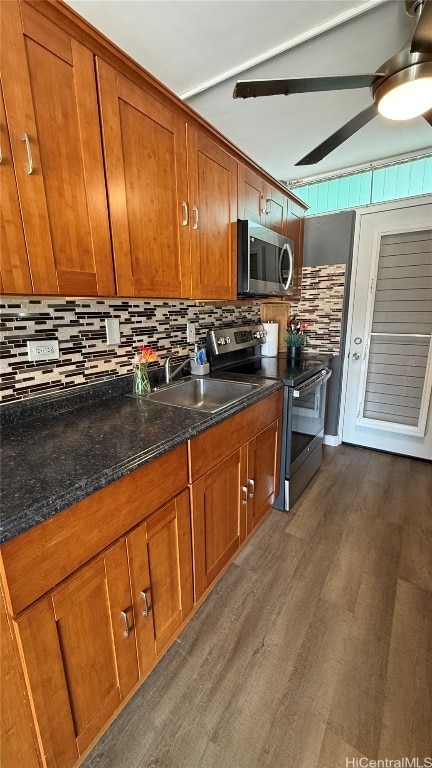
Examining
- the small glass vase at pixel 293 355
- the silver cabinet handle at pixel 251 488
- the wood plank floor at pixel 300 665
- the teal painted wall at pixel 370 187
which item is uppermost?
the teal painted wall at pixel 370 187

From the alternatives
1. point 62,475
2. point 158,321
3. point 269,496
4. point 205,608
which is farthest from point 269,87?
point 205,608

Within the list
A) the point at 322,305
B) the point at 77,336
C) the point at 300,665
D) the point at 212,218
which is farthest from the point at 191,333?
the point at 300,665

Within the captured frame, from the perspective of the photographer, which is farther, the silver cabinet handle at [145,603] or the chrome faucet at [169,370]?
the chrome faucet at [169,370]

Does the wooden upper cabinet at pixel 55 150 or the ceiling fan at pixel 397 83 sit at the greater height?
the ceiling fan at pixel 397 83

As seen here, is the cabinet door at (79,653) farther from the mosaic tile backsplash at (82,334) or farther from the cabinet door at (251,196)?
the cabinet door at (251,196)

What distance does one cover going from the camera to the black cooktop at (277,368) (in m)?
1.98

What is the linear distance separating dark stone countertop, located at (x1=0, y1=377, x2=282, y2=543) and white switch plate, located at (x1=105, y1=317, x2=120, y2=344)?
0.28m

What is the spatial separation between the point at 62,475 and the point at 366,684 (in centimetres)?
135

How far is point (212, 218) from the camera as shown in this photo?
165 centimetres

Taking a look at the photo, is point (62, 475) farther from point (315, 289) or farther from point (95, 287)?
point (315, 289)

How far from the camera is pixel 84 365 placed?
4.69 feet

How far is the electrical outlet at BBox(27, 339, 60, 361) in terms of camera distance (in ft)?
4.04

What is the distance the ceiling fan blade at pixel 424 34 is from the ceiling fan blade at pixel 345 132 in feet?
0.96

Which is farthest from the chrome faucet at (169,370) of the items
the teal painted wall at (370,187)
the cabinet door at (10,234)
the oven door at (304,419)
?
the teal painted wall at (370,187)
